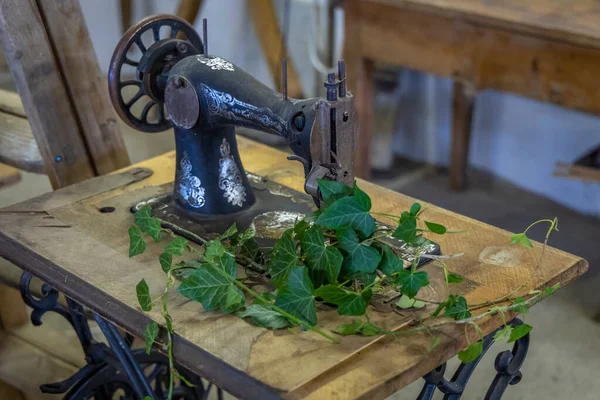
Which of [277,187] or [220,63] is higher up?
[220,63]

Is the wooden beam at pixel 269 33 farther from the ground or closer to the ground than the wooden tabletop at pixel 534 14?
closer to the ground

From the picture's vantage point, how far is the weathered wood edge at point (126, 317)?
1022 millimetres

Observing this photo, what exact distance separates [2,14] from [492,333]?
3.52 feet

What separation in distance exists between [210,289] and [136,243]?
194mm

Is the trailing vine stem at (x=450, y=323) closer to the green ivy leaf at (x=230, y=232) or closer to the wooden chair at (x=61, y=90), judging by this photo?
the green ivy leaf at (x=230, y=232)

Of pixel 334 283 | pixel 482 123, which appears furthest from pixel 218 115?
pixel 482 123

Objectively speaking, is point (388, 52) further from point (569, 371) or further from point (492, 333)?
point (492, 333)

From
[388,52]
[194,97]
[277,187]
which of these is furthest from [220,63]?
[388,52]

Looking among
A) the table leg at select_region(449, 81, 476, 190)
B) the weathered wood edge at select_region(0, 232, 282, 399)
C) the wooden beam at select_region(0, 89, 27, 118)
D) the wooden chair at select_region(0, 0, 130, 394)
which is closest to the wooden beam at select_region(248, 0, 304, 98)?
the table leg at select_region(449, 81, 476, 190)

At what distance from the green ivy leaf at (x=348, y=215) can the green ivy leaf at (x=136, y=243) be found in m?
0.30

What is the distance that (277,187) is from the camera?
1524 millimetres

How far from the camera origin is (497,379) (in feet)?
4.57

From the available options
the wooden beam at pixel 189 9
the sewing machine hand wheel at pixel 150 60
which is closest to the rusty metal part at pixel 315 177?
the sewing machine hand wheel at pixel 150 60

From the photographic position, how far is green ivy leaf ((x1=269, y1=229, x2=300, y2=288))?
3.74ft
